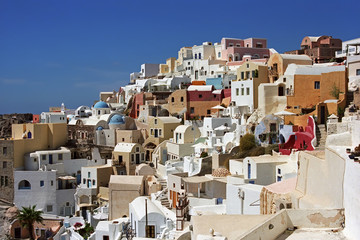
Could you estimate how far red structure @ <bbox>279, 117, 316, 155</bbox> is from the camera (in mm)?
22119

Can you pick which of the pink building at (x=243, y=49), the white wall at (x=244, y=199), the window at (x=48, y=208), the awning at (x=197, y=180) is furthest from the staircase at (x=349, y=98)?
the pink building at (x=243, y=49)

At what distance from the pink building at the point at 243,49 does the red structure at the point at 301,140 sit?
26.0m

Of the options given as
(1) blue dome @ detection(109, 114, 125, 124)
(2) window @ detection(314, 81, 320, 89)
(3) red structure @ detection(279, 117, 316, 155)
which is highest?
(2) window @ detection(314, 81, 320, 89)

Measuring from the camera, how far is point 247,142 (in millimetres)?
25438

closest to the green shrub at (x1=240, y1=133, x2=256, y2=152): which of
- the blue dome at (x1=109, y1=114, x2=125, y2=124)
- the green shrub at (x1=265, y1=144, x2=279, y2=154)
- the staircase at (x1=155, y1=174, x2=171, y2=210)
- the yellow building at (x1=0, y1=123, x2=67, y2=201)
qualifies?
the green shrub at (x1=265, y1=144, x2=279, y2=154)

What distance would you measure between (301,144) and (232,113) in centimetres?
1054

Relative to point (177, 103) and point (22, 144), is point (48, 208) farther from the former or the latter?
point (177, 103)

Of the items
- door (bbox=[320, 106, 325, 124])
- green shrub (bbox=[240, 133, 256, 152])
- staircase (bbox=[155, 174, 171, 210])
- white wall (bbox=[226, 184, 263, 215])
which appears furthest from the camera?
green shrub (bbox=[240, 133, 256, 152])

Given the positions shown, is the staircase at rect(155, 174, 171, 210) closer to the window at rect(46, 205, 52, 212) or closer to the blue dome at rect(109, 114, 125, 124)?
the window at rect(46, 205, 52, 212)

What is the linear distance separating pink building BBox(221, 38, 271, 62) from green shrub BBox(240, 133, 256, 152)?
23.8 meters

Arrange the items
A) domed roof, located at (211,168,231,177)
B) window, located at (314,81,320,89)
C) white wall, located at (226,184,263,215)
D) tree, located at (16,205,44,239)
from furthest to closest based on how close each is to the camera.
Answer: tree, located at (16,205,44,239) < window, located at (314,81,320,89) < domed roof, located at (211,168,231,177) < white wall, located at (226,184,263,215)

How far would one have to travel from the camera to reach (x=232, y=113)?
107ft

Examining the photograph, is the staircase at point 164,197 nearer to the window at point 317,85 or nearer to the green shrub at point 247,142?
the green shrub at point 247,142

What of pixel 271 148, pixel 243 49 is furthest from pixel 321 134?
pixel 243 49
